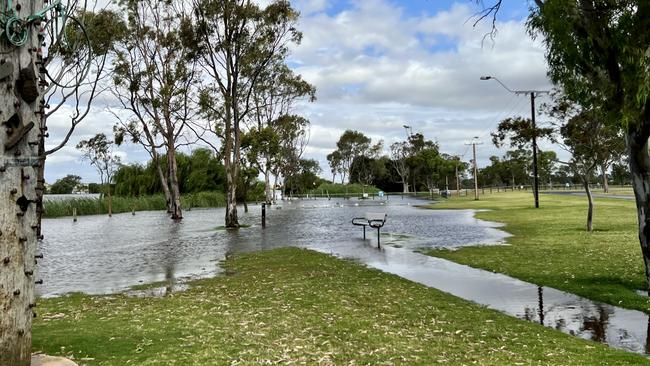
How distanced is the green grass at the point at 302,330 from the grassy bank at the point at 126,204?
41.1 metres

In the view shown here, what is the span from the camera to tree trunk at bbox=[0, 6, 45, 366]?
4121mm

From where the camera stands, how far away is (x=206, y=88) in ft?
119

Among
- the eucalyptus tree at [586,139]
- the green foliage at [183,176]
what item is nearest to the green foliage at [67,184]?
the green foliage at [183,176]

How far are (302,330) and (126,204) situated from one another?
166ft

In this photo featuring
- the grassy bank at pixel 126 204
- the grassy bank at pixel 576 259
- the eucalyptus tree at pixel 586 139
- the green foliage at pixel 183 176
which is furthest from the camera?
the green foliage at pixel 183 176

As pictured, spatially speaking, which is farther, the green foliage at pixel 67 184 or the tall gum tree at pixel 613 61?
the green foliage at pixel 67 184

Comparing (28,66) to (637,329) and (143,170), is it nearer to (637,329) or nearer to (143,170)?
(637,329)

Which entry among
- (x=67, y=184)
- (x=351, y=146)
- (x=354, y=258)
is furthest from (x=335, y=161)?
(x=354, y=258)

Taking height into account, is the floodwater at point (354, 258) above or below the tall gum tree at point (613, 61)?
below

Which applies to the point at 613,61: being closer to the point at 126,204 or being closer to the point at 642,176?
the point at 642,176

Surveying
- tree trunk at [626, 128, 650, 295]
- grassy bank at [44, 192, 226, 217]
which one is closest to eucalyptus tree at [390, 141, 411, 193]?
grassy bank at [44, 192, 226, 217]

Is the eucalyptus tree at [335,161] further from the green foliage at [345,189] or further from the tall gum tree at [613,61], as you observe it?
the tall gum tree at [613,61]

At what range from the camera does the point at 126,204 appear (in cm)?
5306

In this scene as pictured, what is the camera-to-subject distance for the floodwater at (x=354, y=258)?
7703mm
